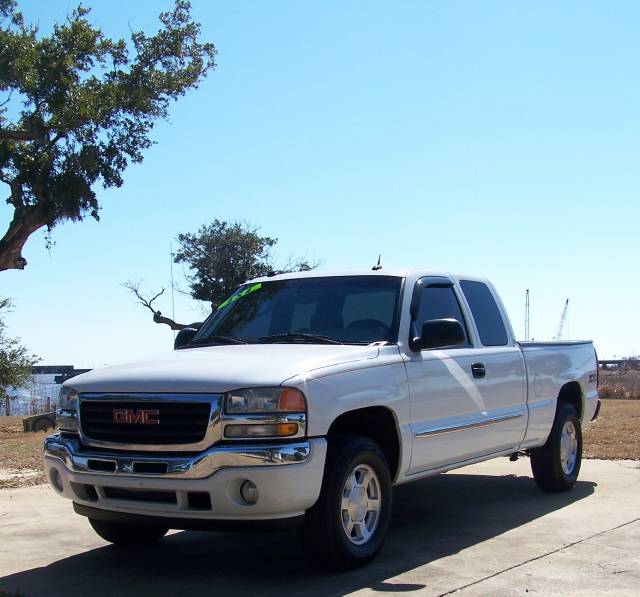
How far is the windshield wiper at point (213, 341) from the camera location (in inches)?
261

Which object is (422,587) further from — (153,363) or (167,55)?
(167,55)

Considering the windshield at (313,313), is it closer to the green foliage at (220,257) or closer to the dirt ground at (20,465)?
the dirt ground at (20,465)

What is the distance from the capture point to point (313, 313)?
669cm

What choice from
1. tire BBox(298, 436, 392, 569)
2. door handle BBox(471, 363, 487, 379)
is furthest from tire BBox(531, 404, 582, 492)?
tire BBox(298, 436, 392, 569)

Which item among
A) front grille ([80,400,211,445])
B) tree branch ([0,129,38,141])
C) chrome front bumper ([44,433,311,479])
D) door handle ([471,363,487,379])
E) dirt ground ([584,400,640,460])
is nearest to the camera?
chrome front bumper ([44,433,311,479])

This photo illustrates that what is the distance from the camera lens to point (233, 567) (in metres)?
5.85

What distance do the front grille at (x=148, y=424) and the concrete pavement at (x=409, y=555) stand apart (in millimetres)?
911

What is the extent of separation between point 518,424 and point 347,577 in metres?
2.68

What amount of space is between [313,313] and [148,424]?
5.98 ft

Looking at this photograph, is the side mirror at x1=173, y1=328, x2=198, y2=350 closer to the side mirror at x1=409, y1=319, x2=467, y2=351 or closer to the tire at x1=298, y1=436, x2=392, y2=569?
the side mirror at x1=409, y1=319, x2=467, y2=351

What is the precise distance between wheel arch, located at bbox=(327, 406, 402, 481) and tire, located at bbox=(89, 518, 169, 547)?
Result: 159cm

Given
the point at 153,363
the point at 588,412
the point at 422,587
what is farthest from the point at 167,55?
the point at 422,587

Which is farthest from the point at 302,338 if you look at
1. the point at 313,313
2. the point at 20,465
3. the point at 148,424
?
the point at 20,465

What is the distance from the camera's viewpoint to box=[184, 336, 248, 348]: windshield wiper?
21.7ft
